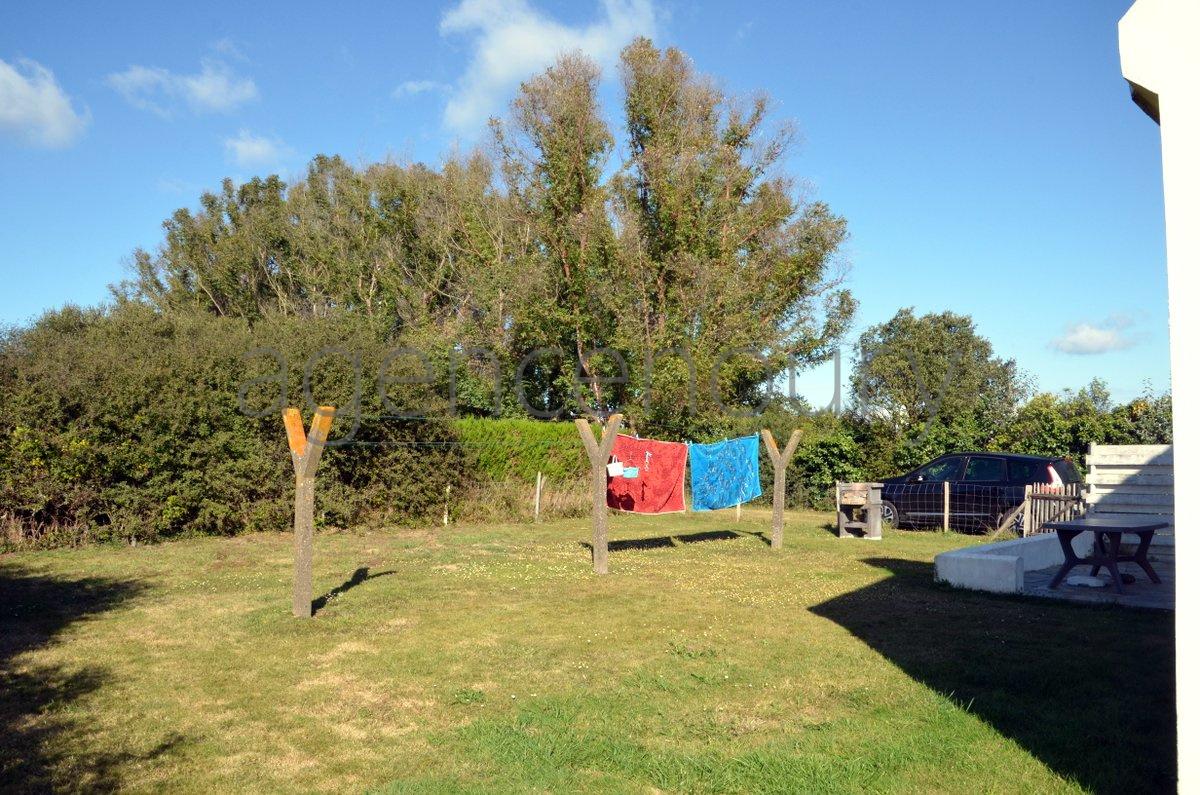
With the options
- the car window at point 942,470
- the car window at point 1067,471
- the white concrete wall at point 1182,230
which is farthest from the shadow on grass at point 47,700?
the car window at point 1067,471

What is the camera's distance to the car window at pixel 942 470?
52.5ft

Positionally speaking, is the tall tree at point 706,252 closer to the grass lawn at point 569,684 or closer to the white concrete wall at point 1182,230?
the grass lawn at point 569,684

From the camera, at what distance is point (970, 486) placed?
15523mm

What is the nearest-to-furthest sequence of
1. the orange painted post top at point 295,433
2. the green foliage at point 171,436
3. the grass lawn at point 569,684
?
1. the grass lawn at point 569,684
2. the orange painted post top at point 295,433
3. the green foliage at point 171,436

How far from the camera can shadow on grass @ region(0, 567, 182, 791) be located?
4.12 m

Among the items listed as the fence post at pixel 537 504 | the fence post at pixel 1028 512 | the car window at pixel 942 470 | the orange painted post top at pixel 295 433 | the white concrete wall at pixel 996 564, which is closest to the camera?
the orange painted post top at pixel 295 433

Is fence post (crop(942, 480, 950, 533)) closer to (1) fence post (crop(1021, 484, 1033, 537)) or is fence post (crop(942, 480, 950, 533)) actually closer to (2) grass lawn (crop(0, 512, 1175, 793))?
(1) fence post (crop(1021, 484, 1033, 537))

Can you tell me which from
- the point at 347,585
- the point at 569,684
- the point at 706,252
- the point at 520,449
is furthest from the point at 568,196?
the point at 569,684

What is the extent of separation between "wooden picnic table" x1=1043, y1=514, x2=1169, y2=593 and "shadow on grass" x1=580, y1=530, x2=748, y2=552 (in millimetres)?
→ 5396

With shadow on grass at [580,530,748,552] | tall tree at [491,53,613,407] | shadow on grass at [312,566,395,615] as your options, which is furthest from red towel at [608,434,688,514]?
tall tree at [491,53,613,407]

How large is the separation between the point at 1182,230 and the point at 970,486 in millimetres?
13269

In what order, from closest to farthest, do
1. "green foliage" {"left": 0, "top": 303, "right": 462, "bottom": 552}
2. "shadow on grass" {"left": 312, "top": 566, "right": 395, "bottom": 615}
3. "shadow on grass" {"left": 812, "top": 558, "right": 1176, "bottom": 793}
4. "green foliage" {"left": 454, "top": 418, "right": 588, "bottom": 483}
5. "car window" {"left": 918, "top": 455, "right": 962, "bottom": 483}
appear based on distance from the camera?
"shadow on grass" {"left": 812, "top": 558, "right": 1176, "bottom": 793} < "shadow on grass" {"left": 312, "top": 566, "right": 395, "bottom": 615} < "green foliage" {"left": 0, "top": 303, "right": 462, "bottom": 552} < "car window" {"left": 918, "top": 455, "right": 962, "bottom": 483} < "green foliage" {"left": 454, "top": 418, "right": 588, "bottom": 483}

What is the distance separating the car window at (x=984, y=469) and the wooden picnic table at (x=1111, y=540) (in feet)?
20.1

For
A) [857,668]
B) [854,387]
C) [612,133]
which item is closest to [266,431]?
[857,668]
